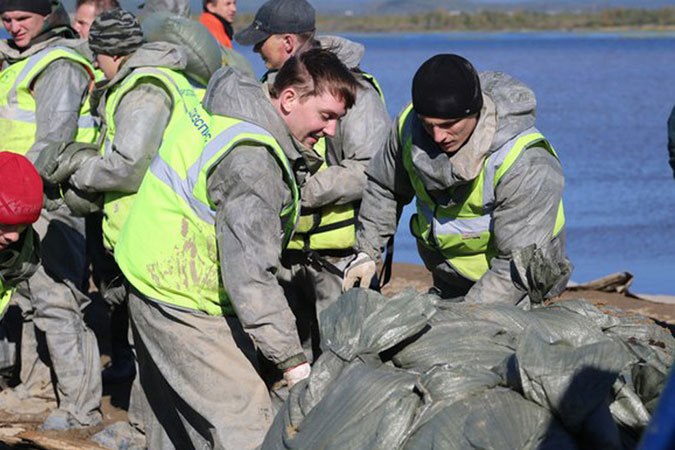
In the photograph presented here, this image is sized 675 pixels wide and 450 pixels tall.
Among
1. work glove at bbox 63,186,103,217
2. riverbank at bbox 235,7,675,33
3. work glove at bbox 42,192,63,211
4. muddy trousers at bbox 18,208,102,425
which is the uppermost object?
work glove at bbox 63,186,103,217

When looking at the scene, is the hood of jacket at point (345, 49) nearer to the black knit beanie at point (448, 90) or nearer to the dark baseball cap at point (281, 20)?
the dark baseball cap at point (281, 20)

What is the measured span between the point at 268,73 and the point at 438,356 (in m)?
2.69

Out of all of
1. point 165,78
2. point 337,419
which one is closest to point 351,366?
point 337,419

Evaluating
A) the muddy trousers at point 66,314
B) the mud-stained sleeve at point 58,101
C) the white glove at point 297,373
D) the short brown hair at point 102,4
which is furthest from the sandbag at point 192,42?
the white glove at point 297,373

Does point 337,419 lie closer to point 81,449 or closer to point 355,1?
point 81,449

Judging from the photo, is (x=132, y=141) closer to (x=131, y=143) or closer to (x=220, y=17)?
(x=131, y=143)

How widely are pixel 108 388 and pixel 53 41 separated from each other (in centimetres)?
187

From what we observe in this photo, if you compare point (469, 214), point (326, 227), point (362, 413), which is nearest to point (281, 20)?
point (326, 227)

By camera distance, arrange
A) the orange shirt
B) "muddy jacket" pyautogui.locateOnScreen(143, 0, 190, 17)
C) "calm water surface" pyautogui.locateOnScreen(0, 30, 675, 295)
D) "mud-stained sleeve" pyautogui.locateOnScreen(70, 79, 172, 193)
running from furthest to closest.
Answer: "calm water surface" pyautogui.locateOnScreen(0, 30, 675, 295) → the orange shirt → "muddy jacket" pyautogui.locateOnScreen(143, 0, 190, 17) → "mud-stained sleeve" pyautogui.locateOnScreen(70, 79, 172, 193)

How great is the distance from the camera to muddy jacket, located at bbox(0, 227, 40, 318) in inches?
239

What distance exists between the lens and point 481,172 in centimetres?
583

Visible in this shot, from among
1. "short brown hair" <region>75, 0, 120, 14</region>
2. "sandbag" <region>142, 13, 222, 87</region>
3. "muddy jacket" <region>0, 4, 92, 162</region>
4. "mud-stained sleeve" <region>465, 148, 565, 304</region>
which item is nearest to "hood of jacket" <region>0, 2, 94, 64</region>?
"muddy jacket" <region>0, 4, 92, 162</region>

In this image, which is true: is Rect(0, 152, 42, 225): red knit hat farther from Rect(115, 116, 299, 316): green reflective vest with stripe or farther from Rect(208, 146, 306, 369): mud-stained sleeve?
Rect(208, 146, 306, 369): mud-stained sleeve

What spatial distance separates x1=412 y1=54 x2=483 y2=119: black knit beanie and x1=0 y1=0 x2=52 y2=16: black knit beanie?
272cm
